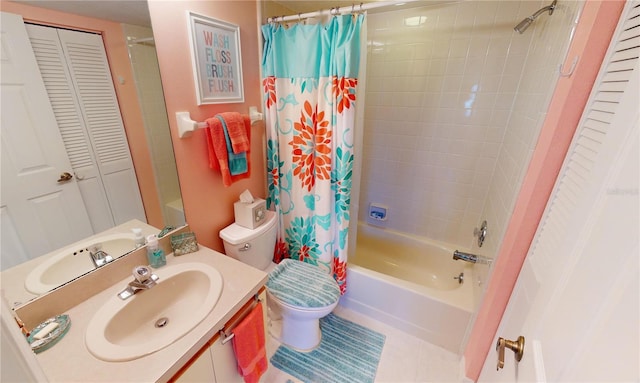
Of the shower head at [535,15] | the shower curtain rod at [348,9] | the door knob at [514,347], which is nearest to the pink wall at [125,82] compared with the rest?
the shower curtain rod at [348,9]

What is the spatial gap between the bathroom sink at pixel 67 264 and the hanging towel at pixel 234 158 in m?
0.60

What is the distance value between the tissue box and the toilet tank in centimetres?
3

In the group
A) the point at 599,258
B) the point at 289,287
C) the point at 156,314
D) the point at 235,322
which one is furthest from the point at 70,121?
the point at 599,258

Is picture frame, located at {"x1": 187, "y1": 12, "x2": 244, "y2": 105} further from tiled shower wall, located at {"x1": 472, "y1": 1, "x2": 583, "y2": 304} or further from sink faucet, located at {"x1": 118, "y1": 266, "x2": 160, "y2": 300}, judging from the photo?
tiled shower wall, located at {"x1": 472, "y1": 1, "x2": 583, "y2": 304}

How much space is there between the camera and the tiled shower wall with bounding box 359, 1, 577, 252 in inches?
61.5

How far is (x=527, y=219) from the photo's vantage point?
961mm

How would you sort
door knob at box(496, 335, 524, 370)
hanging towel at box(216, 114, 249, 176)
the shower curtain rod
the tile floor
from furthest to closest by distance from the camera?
the tile floor, hanging towel at box(216, 114, 249, 176), the shower curtain rod, door knob at box(496, 335, 524, 370)

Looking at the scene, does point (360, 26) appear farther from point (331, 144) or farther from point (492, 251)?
point (492, 251)

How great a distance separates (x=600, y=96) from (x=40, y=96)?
65.2 inches

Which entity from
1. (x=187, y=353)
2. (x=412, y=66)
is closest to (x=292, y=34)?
(x=412, y=66)

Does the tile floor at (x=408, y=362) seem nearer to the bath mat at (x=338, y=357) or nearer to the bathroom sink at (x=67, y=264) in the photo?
the bath mat at (x=338, y=357)

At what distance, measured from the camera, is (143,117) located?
108 centimetres

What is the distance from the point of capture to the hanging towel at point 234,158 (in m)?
1.34

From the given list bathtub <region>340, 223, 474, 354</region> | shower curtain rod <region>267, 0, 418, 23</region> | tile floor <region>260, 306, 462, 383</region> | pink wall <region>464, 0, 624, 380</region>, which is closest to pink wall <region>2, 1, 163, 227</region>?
shower curtain rod <region>267, 0, 418, 23</region>
